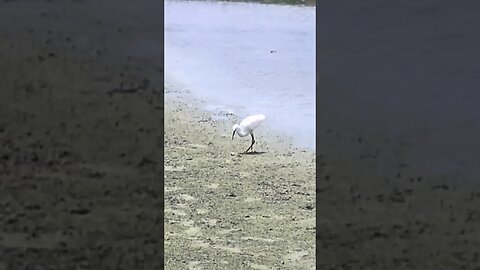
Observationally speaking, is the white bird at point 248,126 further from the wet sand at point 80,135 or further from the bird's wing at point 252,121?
the wet sand at point 80,135

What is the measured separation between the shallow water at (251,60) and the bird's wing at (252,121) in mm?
24

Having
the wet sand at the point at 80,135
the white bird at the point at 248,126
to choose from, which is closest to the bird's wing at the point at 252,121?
the white bird at the point at 248,126

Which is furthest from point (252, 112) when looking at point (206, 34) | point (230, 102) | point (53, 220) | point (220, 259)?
point (53, 220)

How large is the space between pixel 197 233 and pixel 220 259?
87 mm

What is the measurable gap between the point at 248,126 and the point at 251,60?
21cm

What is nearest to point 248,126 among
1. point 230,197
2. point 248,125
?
point 248,125

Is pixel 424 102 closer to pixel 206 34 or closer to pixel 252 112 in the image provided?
pixel 252 112

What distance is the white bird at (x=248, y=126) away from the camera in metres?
1.91

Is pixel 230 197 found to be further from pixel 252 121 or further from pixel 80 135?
pixel 80 135

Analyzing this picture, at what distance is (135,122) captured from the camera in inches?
71.9

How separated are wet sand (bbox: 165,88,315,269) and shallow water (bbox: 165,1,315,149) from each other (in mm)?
58

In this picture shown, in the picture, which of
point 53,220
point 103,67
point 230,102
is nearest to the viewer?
point 53,220

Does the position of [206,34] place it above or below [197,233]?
above

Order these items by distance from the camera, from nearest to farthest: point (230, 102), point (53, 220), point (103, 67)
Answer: point (53, 220)
point (103, 67)
point (230, 102)
